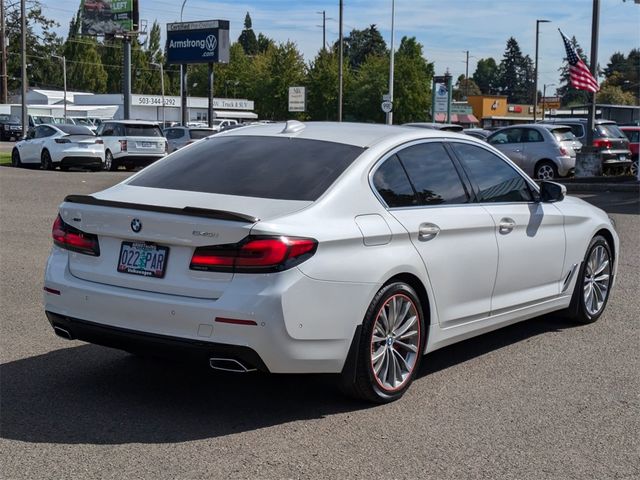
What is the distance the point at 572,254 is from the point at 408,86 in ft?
232

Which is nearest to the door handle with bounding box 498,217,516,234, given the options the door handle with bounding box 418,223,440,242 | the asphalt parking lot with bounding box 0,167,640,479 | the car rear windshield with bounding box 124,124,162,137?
the door handle with bounding box 418,223,440,242

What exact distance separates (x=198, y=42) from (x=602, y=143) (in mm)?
28343

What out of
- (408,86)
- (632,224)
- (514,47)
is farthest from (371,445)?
(514,47)

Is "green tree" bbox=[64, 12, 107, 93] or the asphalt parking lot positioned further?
"green tree" bbox=[64, 12, 107, 93]

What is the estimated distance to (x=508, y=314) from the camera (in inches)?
251

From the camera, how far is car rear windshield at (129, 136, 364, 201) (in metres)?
5.26

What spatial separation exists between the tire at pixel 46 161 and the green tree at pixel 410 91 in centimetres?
4972

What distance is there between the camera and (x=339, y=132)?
5973 mm

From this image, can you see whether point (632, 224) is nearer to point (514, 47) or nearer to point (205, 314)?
point (205, 314)

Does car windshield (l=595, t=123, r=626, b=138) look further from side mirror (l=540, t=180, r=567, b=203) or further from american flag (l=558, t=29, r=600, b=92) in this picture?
side mirror (l=540, t=180, r=567, b=203)

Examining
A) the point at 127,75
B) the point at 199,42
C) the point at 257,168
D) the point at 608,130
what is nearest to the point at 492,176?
the point at 257,168

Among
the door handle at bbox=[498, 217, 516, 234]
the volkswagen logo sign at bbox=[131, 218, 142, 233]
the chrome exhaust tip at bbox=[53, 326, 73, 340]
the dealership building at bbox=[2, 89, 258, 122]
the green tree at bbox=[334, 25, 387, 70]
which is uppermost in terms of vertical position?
the green tree at bbox=[334, 25, 387, 70]

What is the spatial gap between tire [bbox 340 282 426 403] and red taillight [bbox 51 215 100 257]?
1.60 m

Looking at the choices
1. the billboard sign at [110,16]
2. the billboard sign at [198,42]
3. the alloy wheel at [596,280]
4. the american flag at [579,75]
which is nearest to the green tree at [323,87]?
the billboard sign at [198,42]
